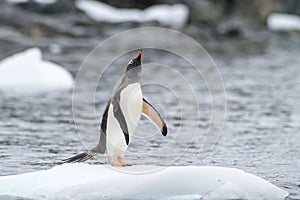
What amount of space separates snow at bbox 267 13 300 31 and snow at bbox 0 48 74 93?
57.2 ft

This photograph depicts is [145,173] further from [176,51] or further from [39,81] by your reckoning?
[176,51]

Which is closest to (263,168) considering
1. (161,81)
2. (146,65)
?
(161,81)

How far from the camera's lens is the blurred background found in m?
8.45

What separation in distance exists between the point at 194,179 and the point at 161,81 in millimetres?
9918

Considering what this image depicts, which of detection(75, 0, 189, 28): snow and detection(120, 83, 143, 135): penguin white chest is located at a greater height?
detection(75, 0, 189, 28): snow

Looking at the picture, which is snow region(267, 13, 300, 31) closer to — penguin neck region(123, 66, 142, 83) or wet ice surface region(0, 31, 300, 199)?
wet ice surface region(0, 31, 300, 199)

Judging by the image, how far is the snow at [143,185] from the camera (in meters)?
6.13

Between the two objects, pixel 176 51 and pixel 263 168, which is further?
pixel 176 51

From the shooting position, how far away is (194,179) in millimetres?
6270

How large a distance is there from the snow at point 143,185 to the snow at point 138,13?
2132 centimetres

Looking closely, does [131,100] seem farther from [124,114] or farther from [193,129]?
[193,129]

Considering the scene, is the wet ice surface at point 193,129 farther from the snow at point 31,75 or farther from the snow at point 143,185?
the snow at point 31,75

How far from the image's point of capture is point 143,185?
621cm

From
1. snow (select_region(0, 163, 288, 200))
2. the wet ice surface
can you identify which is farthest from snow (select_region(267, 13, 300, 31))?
snow (select_region(0, 163, 288, 200))
